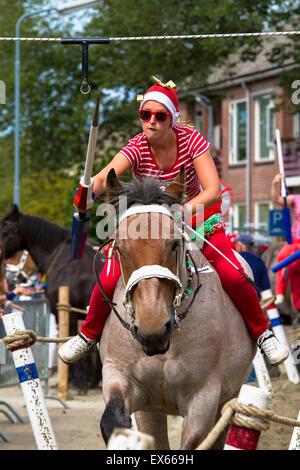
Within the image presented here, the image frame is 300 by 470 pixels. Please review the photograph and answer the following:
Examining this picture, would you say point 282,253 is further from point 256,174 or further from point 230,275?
point 256,174

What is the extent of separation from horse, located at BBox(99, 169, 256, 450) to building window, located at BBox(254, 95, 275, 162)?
29.3 meters

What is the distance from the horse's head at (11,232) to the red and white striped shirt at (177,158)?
25.8 feet

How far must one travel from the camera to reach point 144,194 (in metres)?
4.54

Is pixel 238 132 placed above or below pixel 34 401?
above

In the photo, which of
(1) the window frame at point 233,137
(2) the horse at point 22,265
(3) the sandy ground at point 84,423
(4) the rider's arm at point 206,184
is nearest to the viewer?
(4) the rider's arm at point 206,184

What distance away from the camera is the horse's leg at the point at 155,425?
208 inches

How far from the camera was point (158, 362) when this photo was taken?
15.3ft

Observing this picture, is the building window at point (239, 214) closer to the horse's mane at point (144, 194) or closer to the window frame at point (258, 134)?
the window frame at point (258, 134)

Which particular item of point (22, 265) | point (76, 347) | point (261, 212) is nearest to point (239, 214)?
point (261, 212)

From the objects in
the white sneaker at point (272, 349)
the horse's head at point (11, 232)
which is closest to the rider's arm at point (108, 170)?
the white sneaker at point (272, 349)

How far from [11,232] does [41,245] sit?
50 centimetres

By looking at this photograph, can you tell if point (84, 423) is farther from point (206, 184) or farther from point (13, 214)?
point (206, 184)

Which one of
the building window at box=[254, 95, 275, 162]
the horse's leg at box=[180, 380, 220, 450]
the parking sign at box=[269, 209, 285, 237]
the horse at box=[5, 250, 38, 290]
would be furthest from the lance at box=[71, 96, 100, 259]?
the building window at box=[254, 95, 275, 162]

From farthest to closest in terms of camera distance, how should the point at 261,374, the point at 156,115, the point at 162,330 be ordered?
the point at 261,374, the point at 156,115, the point at 162,330
